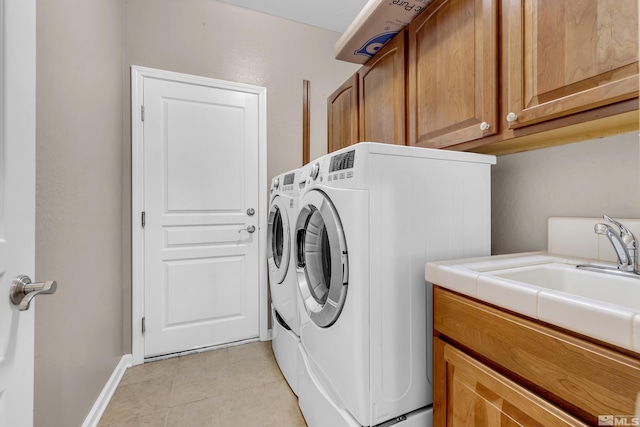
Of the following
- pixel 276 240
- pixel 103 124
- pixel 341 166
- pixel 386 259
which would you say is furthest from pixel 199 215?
pixel 386 259

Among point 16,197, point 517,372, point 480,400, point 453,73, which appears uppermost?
point 453,73

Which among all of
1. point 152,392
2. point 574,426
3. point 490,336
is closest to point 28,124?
point 490,336

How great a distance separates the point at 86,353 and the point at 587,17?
2.33 m

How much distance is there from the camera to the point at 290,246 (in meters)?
1.67

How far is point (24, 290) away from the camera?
627mm

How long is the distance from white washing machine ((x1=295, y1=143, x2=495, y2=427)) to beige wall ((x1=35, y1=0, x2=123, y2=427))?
3.32 ft

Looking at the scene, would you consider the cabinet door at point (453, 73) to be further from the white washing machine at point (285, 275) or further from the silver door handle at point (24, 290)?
the silver door handle at point (24, 290)

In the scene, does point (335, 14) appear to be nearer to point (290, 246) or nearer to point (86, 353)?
point (290, 246)

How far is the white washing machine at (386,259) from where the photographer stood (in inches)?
37.8

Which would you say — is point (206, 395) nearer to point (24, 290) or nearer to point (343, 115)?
point (24, 290)

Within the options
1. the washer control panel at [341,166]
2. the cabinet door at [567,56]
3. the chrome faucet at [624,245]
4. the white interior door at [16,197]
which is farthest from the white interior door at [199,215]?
the chrome faucet at [624,245]

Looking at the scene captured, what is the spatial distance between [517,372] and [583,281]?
51 cm

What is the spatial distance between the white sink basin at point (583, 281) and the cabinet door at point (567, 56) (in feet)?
1.71

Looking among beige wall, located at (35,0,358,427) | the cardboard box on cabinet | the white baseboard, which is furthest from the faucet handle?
the white baseboard
